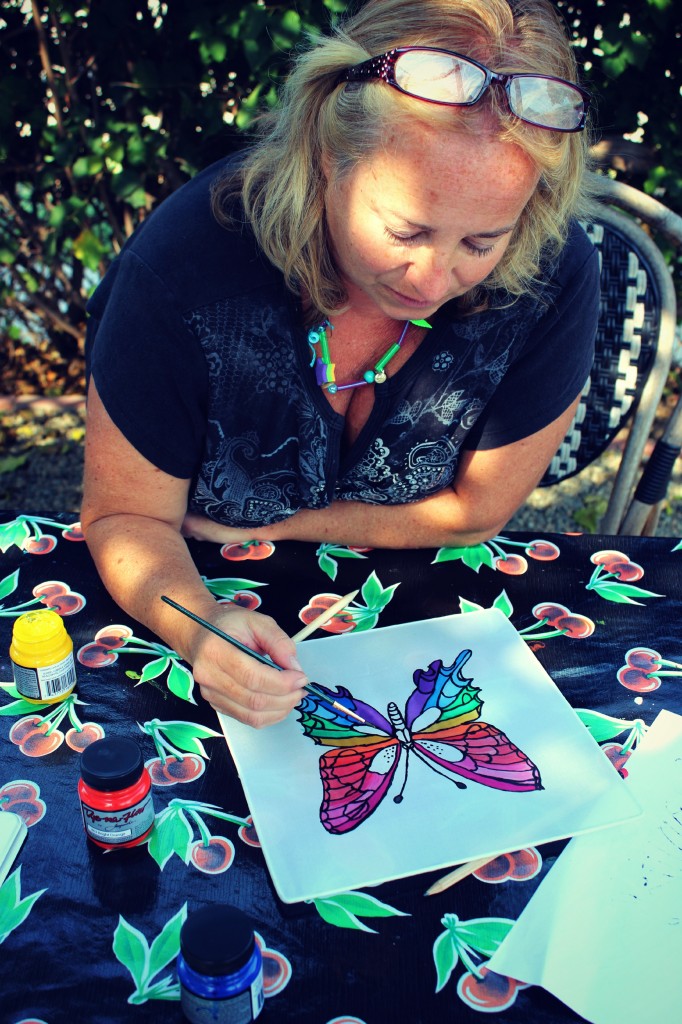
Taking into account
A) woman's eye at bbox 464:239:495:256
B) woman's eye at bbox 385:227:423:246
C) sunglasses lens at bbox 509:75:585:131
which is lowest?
woman's eye at bbox 464:239:495:256

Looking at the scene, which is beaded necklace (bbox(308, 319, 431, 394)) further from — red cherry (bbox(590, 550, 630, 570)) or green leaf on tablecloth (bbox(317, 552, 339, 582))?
red cherry (bbox(590, 550, 630, 570))

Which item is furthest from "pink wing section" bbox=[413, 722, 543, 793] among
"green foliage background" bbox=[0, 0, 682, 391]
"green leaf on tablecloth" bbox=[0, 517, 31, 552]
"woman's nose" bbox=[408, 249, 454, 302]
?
"green foliage background" bbox=[0, 0, 682, 391]

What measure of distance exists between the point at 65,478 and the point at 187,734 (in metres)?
2.26

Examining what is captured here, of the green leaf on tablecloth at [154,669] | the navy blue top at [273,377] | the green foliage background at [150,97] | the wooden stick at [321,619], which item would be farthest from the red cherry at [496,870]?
the green foliage background at [150,97]

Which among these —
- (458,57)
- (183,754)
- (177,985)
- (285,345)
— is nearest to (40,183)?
(285,345)

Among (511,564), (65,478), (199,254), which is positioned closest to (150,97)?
(65,478)

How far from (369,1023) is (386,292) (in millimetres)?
879

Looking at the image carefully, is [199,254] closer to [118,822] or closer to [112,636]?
[112,636]

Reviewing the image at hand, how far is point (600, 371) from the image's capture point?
70.6 inches

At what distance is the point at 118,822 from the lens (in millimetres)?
896

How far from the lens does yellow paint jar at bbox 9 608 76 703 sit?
1041 millimetres

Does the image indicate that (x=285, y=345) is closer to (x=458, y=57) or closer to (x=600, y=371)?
(x=458, y=57)

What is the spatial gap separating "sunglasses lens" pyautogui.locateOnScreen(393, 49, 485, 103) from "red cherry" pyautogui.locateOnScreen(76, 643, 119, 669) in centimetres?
78

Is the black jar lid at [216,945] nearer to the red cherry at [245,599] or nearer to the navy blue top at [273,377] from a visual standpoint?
the red cherry at [245,599]
